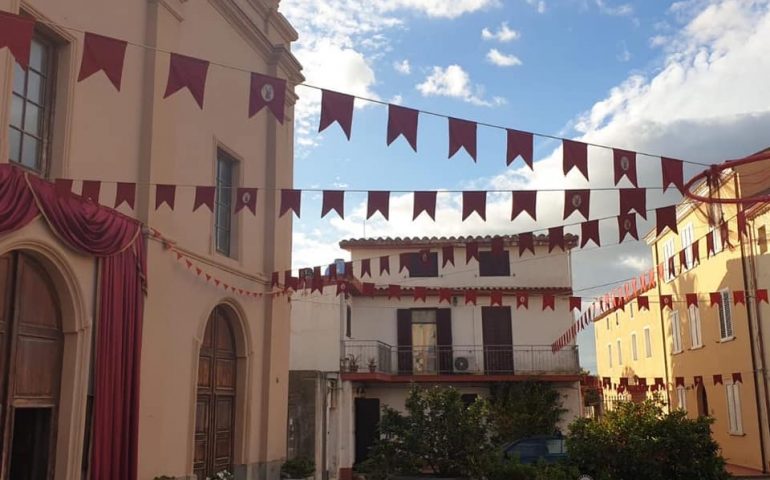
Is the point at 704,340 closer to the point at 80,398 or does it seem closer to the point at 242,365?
the point at 242,365

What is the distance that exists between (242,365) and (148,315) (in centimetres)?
332

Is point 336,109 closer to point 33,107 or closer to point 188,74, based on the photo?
point 188,74

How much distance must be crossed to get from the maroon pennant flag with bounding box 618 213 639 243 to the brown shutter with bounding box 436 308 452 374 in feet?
49.1

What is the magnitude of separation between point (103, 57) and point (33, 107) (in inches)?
104

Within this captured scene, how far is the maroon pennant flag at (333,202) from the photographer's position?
8.80 m

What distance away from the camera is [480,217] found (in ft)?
28.5

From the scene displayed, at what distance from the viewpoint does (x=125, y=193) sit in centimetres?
884

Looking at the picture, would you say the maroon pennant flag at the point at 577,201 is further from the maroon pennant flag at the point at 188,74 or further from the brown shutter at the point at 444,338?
the brown shutter at the point at 444,338

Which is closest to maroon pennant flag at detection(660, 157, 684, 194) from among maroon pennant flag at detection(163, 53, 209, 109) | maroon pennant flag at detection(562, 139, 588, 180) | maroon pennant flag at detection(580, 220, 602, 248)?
maroon pennant flag at detection(562, 139, 588, 180)

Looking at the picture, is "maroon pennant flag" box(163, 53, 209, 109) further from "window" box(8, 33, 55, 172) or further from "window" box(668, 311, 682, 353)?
"window" box(668, 311, 682, 353)

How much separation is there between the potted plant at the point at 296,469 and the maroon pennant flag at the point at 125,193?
254 inches

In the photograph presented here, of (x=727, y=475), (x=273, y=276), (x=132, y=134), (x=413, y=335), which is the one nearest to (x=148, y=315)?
(x=132, y=134)

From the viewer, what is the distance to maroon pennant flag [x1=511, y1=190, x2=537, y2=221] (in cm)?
866

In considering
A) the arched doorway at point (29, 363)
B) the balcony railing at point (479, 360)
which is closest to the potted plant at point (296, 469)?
the arched doorway at point (29, 363)
